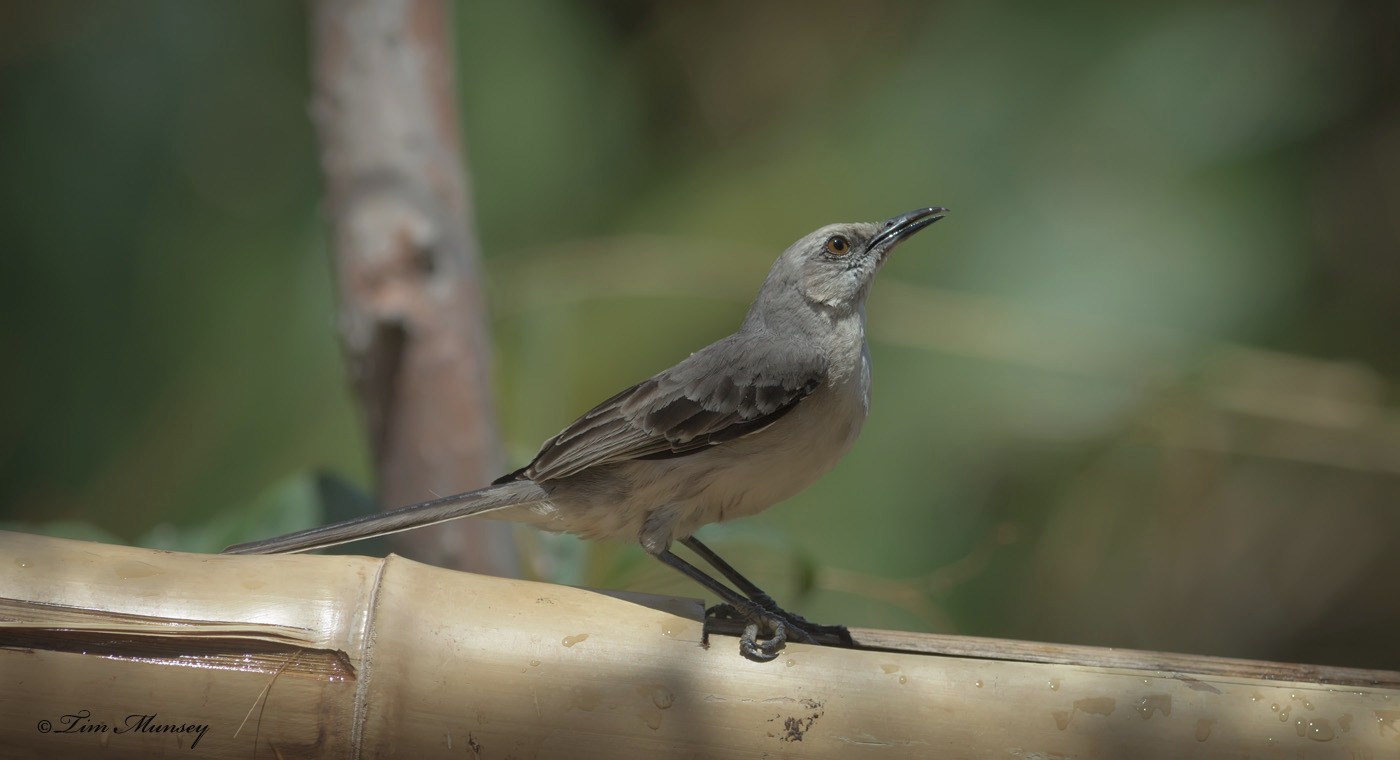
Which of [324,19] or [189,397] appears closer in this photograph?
[324,19]

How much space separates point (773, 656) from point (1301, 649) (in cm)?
379

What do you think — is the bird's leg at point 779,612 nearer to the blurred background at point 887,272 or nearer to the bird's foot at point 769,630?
the bird's foot at point 769,630

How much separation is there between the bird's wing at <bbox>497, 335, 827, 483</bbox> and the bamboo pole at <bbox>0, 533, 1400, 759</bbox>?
844 millimetres

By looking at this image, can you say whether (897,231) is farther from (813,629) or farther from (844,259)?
(813,629)

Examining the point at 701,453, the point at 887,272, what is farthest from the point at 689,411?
the point at 887,272

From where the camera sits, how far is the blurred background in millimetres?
4883

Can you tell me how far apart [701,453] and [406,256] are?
173 cm

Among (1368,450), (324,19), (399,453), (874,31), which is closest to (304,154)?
(324,19)

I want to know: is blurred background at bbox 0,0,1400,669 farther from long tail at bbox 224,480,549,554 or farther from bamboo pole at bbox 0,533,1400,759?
bamboo pole at bbox 0,533,1400,759

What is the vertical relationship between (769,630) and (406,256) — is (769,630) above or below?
below

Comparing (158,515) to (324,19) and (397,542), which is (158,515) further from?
(324,19)

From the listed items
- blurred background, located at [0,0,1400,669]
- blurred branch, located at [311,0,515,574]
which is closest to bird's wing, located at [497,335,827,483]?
blurred background, located at [0,0,1400,669]

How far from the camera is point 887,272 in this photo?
17.6 ft

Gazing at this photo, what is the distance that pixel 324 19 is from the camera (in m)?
4.39
